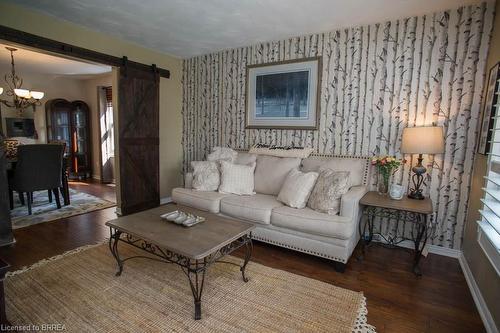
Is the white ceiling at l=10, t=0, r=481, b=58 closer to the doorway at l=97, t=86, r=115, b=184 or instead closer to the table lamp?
the table lamp

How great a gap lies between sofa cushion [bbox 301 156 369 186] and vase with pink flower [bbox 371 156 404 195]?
163mm

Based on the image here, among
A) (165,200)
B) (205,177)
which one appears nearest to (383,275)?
(205,177)

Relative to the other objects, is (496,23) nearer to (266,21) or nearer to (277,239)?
(266,21)

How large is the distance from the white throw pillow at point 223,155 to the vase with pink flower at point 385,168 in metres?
1.80

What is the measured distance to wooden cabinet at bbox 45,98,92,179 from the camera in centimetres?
598

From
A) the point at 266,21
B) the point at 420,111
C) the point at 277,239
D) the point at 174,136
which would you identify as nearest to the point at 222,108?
the point at 174,136

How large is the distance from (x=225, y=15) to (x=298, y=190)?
6.61ft

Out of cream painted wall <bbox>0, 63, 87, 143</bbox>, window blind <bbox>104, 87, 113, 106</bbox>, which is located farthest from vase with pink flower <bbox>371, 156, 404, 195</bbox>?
cream painted wall <bbox>0, 63, 87, 143</bbox>

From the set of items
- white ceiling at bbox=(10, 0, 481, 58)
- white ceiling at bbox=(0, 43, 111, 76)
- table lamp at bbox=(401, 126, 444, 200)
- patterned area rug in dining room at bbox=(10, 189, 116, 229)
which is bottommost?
patterned area rug in dining room at bbox=(10, 189, 116, 229)

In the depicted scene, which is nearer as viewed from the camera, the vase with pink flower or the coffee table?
the coffee table

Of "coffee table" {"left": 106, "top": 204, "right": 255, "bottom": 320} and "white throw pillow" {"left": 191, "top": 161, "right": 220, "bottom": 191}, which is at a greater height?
"white throw pillow" {"left": 191, "top": 161, "right": 220, "bottom": 191}

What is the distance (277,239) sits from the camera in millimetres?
2662

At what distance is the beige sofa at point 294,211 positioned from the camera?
236 centimetres

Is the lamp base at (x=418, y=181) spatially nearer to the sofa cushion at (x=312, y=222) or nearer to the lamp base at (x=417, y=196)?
the lamp base at (x=417, y=196)
